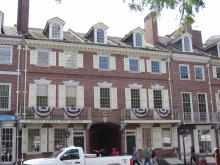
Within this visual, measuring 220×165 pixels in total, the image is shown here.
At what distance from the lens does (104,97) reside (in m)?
30.9

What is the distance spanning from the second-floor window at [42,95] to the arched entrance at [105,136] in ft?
16.0

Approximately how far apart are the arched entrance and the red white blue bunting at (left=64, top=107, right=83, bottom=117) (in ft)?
8.79

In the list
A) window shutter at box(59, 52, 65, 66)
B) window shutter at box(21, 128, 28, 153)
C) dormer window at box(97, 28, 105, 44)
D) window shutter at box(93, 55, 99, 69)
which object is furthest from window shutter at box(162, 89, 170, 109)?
window shutter at box(21, 128, 28, 153)

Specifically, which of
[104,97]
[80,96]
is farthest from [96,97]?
[80,96]

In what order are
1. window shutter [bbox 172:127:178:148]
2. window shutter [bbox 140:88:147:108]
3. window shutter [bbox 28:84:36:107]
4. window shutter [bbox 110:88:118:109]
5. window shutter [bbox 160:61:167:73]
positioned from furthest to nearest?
window shutter [bbox 160:61:167:73], window shutter [bbox 172:127:178:148], window shutter [bbox 140:88:147:108], window shutter [bbox 110:88:118:109], window shutter [bbox 28:84:36:107]

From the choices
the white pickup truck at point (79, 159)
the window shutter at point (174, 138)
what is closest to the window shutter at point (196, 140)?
the window shutter at point (174, 138)

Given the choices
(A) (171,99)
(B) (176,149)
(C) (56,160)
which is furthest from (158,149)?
(C) (56,160)

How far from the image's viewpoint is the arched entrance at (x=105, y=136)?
103 feet

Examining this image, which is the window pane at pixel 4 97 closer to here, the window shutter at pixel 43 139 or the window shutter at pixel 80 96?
the window shutter at pixel 43 139

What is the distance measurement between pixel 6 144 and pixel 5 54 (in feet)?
22.9

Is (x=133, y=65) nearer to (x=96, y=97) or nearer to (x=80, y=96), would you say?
(x=96, y=97)

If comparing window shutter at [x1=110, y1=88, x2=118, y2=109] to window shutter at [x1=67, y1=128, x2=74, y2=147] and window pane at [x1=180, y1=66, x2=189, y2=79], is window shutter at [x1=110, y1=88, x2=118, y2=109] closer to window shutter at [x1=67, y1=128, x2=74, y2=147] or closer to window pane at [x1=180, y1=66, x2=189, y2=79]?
window shutter at [x1=67, y1=128, x2=74, y2=147]

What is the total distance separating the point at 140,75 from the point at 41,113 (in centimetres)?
986

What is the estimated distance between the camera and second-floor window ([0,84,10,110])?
89.9 feet
